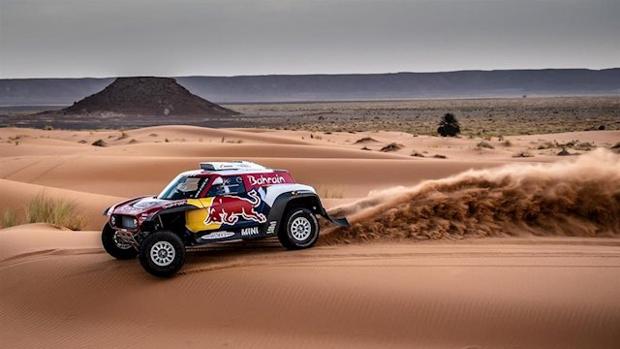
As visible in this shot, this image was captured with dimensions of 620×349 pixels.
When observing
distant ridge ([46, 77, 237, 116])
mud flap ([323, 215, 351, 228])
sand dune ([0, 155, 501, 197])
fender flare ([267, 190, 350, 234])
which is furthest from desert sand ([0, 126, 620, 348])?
distant ridge ([46, 77, 237, 116])

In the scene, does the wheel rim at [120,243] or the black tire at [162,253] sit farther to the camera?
the wheel rim at [120,243]

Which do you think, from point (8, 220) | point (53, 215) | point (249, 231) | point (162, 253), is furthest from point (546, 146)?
point (162, 253)

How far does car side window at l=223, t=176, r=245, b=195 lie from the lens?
11.5 meters

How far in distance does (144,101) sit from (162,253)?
11788 cm

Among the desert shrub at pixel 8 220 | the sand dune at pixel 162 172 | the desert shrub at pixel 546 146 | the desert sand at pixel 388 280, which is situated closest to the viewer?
the desert sand at pixel 388 280

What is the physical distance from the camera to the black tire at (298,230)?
11898 mm

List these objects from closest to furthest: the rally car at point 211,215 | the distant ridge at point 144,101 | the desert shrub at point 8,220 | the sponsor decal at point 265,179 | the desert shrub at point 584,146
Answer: the rally car at point 211,215
the sponsor decal at point 265,179
the desert shrub at point 8,220
the desert shrub at point 584,146
the distant ridge at point 144,101

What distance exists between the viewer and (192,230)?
1106 centimetres

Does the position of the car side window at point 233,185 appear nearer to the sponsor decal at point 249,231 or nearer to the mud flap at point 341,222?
the sponsor decal at point 249,231

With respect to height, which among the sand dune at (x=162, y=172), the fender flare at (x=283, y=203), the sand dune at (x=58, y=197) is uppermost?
the fender flare at (x=283, y=203)

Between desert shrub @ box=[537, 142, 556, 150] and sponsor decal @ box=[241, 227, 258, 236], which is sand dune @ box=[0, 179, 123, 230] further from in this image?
desert shrub @ box=[537, 142, 556, 150]

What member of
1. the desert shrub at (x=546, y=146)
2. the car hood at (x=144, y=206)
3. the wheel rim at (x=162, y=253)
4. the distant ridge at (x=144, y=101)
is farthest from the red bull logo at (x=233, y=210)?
the distant ridge at (x=144, y=101)

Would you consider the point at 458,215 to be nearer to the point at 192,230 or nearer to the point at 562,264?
the point at 562,264

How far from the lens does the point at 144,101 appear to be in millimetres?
125562
